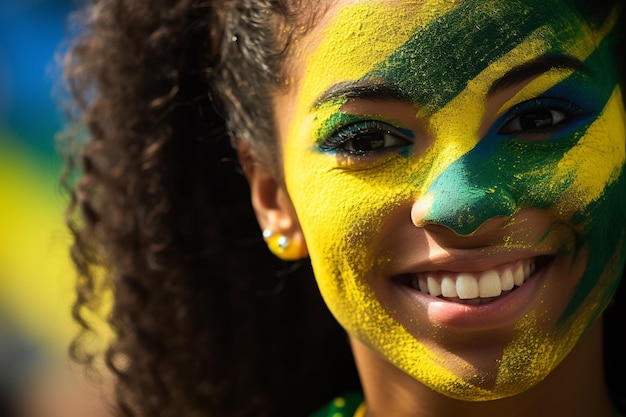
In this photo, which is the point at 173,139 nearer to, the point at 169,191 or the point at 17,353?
the point at 169,191

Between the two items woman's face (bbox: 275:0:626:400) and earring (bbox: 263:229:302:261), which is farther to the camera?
earring (bbox: 263:229:302:261)

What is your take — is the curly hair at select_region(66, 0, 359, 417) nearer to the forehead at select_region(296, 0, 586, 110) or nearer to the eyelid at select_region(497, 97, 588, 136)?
the forehead at select_region(296, 0, 586, 110)

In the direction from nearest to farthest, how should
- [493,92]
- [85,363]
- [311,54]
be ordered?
[493,92], [311,54], [85,363]

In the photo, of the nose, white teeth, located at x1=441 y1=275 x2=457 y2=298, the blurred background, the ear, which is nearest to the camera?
the nose

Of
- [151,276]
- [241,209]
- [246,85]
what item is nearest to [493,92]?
[246,85]

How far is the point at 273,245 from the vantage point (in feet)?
5.94

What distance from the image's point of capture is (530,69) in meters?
1.40

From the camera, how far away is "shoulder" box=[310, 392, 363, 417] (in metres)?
1.88

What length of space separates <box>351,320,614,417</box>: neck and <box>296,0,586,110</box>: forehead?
0.53m

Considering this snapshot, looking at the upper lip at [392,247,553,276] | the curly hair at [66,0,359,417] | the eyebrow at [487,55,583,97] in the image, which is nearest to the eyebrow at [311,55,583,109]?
the eyebrow at [487,55,583,97]

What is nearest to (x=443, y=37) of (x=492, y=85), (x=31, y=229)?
(x=492, y=85)

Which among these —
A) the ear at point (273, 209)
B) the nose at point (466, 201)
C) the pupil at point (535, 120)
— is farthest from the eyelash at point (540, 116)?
the ear at point (273, 209)

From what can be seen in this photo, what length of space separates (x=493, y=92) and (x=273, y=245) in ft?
1.99

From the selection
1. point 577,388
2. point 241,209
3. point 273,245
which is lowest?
point 577,388
